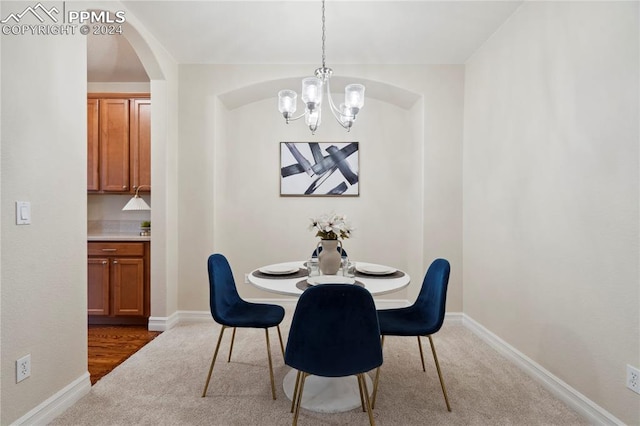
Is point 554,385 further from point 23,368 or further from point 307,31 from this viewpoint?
point 307,31

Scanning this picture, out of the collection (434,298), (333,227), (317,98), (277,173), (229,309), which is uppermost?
(317,98)

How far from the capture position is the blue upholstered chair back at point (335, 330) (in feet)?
4.90

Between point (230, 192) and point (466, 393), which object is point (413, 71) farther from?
point (466, 393)

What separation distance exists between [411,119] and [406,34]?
1120 millimetres

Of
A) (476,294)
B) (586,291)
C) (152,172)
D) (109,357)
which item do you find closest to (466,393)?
(586,291)

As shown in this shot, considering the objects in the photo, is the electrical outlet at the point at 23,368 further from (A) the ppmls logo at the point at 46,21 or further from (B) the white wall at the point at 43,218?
(A) the ppmls logo at the point at 46,21

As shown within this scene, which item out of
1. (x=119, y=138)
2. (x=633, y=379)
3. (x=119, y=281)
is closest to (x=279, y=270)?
(x=633, y=379)

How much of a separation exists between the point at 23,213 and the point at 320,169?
278 cm

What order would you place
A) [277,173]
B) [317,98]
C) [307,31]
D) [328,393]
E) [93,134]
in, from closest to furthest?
1. [328,393]
2. [317,98]
3. [307,31]
4. [93,134]
5. [277,173]

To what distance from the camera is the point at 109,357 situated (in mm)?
2762

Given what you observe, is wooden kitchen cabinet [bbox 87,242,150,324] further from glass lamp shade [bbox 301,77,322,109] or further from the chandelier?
glass lamp shade [bbox 301,77,322,109]

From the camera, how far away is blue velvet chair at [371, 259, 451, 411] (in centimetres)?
200

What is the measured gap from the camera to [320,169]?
4.03 metres

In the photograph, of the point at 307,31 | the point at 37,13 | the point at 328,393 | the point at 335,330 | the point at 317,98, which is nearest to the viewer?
the point at 335,330
